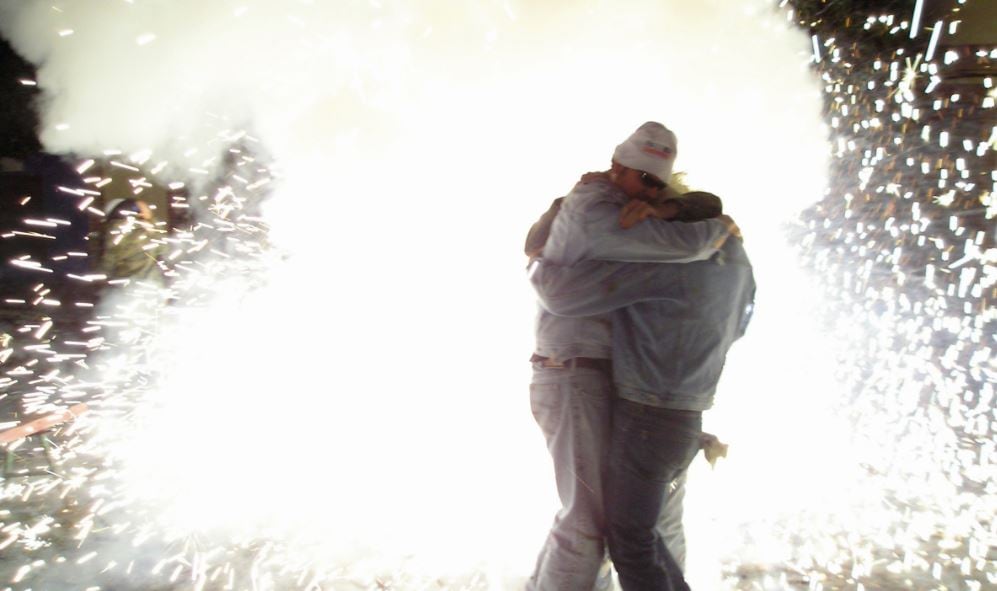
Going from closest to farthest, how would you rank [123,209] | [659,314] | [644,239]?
[644,239], [659,314], [123,209]

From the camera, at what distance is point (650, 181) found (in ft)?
8.18

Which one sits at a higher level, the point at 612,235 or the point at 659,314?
the point at 612,235

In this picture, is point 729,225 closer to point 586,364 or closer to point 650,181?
point 650,181

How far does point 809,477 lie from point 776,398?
3.05 feet

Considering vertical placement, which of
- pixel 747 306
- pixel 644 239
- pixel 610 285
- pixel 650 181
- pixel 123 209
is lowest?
pixel 747 306

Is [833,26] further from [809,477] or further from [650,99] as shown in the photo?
[809,477]

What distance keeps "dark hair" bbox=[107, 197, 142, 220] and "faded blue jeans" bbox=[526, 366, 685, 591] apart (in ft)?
16.8

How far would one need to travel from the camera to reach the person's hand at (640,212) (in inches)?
90.0

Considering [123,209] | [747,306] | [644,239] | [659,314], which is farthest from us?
[123,209]

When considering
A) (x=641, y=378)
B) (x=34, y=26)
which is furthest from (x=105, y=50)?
(x=641, y=378)

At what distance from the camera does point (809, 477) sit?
4.56 metres

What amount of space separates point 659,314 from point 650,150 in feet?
1.89

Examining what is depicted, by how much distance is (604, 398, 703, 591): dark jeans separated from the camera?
232cm

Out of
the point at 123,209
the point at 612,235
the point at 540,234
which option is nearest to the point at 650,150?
the point at 612,235
